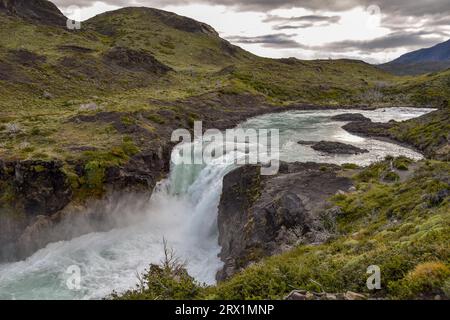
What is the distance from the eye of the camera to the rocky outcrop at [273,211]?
81.5ft

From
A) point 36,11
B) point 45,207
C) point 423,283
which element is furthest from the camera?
point 36,11

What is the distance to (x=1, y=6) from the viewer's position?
119 metres

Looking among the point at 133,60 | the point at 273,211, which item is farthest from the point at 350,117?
the point at 273,211

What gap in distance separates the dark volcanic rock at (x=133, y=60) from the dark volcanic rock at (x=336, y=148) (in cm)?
6489

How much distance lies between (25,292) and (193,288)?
20.0m

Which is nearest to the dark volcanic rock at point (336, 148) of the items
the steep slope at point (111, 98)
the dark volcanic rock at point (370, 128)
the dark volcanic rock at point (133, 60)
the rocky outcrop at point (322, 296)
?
the dark volcanic rock at point (370, 128)

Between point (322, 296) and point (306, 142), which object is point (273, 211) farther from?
point (306, 142)

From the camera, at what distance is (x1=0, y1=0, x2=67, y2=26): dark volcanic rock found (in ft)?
413

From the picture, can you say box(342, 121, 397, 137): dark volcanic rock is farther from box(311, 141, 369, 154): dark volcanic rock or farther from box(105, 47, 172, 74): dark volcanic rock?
box(105, 47, 172, 74): dark volcanic rock

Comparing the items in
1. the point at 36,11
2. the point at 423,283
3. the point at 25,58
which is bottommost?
the point at 423,283

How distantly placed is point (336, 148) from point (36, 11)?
125295mm

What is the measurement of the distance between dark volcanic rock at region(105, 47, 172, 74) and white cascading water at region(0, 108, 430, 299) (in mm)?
62196

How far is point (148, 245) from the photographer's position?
35.0 m
